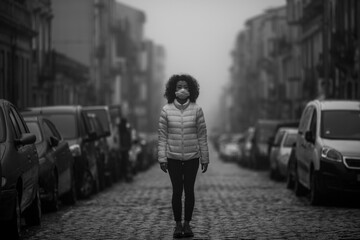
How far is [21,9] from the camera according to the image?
4238 centimetres

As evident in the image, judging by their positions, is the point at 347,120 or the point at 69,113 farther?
the point at 69,113

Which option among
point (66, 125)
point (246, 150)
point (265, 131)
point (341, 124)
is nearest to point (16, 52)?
point (265, 131)

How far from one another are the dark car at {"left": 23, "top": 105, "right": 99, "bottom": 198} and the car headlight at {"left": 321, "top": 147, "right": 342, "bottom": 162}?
17.0ft

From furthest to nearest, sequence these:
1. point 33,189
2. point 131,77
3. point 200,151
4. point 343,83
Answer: point 131,77, point 343,83, point 33,189, point 200,151

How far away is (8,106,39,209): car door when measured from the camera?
13.1 m

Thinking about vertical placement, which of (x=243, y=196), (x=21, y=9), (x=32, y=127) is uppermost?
(x=21, y=9)

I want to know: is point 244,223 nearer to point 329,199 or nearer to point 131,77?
point 329,199

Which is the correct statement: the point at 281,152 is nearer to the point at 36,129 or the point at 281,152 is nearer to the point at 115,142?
the point at 115,142

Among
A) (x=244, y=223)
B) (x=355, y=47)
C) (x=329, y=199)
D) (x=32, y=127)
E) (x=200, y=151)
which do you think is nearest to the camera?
(x=200, y=151)

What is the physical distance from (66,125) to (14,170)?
10.5 m

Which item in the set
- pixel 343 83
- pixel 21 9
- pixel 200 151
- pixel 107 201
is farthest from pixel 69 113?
pixel 343 83

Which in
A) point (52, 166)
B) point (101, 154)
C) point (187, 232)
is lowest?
point (187, 232)

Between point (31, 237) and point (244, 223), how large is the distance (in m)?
3.21

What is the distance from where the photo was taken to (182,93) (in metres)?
13.1
